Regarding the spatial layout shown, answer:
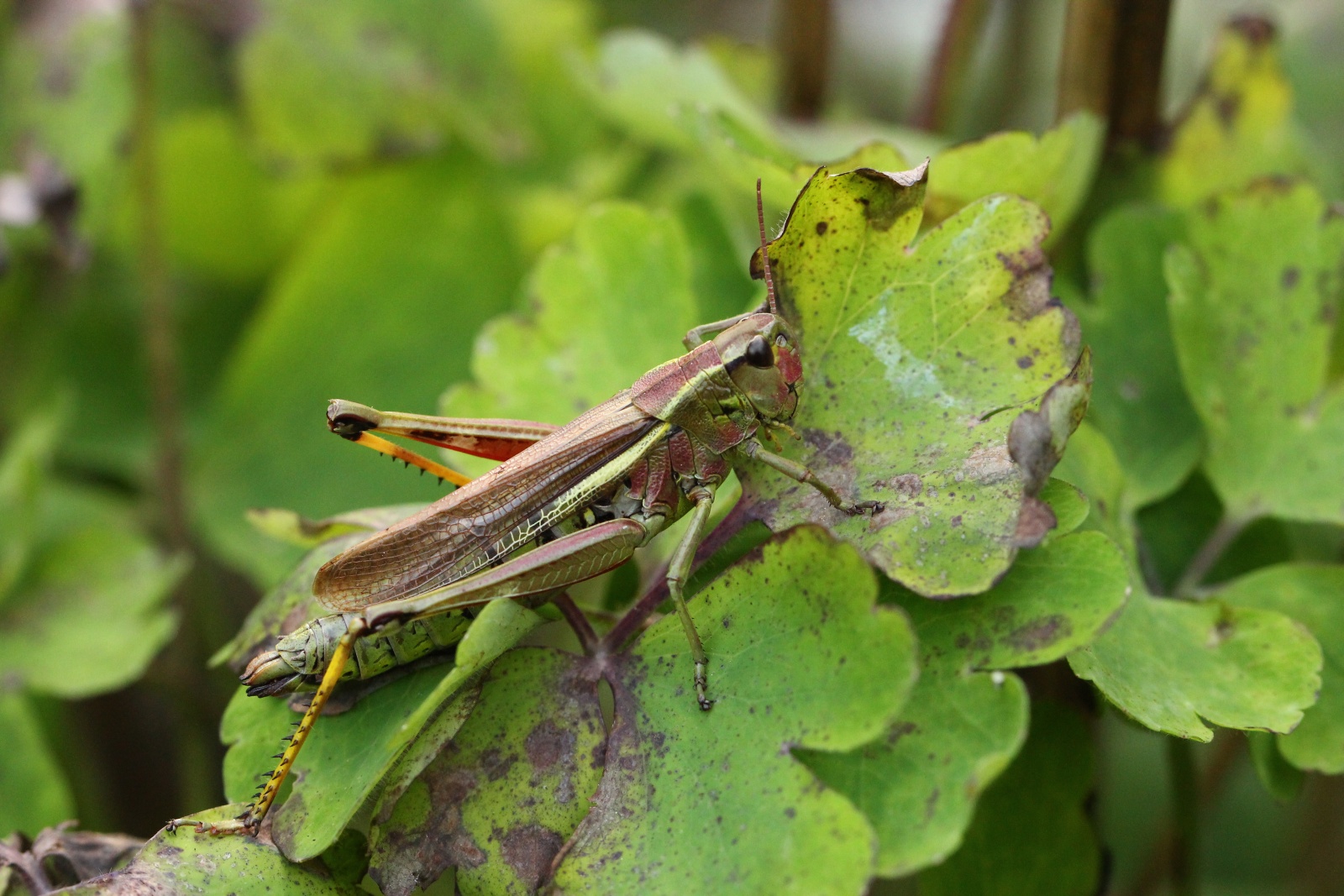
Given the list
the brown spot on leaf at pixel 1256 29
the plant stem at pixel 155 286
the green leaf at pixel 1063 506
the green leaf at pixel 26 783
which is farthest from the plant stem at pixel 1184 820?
the plant stem at pixel 155 286

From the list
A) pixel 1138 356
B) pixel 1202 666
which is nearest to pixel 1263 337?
pixel 1138 356

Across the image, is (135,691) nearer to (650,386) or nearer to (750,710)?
(650,386)

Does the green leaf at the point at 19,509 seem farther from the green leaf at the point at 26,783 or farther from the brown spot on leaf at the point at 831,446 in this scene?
the brown spot on leaf at the point at 831,446

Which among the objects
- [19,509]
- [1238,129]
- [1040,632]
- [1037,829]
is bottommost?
[19,509]

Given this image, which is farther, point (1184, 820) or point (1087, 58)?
point (1087, 58)

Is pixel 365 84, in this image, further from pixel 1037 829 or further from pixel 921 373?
pixel 1037 829

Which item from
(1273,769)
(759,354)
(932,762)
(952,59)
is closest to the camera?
(932,762)

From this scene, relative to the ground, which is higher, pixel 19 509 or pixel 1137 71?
pixel 1137 71
